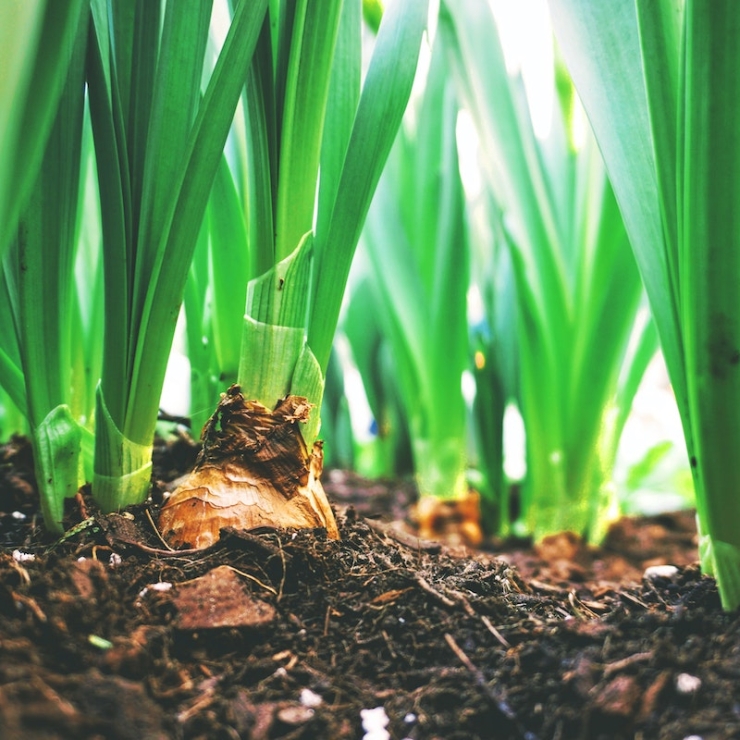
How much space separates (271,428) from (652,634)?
1.27ft

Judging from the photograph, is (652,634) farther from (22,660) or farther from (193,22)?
(193,22)

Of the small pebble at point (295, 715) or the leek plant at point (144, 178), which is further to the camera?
the leek plant at point (144, 178)

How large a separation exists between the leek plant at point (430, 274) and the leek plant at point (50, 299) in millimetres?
746

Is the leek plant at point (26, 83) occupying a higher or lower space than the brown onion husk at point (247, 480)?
higher

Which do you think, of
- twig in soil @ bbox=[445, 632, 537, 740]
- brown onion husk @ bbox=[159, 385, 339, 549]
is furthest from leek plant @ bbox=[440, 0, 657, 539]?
twig in soil @ bbox=[445, 632, 537, 740]

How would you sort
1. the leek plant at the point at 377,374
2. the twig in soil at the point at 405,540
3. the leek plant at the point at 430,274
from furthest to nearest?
the leek plant at the point at 377,374, the leek plant at the point at 430,274, the twig in soil at the point at 405,540

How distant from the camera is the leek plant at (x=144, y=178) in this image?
2.06 ft

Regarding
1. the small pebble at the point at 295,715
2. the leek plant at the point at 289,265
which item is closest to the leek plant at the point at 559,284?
the leek plant at the point at 289,265

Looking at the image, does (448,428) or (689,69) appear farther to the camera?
(448,428)

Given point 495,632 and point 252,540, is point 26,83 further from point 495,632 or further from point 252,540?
point 495,632

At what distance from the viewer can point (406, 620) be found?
57cm

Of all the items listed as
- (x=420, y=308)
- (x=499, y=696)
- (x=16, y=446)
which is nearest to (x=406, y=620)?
(x=499, y=696)

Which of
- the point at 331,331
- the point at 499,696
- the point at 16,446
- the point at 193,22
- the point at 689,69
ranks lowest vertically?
the point at 499,696

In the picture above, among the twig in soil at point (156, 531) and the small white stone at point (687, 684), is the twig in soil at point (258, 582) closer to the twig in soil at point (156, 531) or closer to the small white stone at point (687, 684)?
the twig in soil at point (156, 531)
